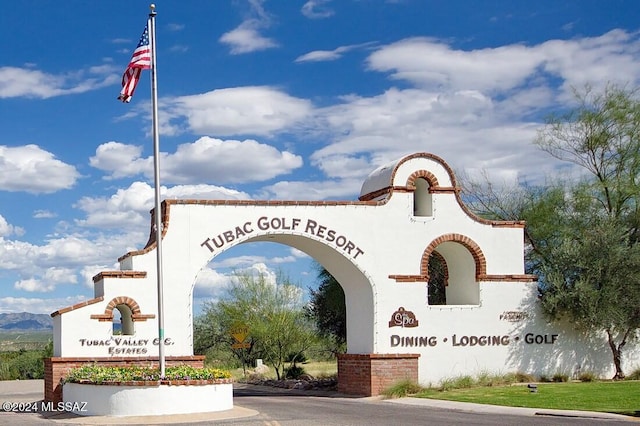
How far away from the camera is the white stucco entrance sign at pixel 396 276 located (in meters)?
27.7

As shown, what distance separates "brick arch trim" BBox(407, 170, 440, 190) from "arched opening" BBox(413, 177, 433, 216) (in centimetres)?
36

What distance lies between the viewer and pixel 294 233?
2928 cm

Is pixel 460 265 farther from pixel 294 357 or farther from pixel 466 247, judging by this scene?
pixel 294 357

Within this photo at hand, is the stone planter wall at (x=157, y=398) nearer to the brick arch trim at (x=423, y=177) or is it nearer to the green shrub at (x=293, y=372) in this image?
the brick arch trim at (x=423, y=177)

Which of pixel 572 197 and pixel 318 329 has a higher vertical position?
pixel 572 197

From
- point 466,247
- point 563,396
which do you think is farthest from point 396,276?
point 563,396

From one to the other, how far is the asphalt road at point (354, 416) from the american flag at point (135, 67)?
26.3 feet

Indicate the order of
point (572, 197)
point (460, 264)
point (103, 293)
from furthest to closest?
Result: 1. point (572, 197)
2. point (460, 264)
3. point (103, 293)

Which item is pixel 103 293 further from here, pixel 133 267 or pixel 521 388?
pixel 521 388

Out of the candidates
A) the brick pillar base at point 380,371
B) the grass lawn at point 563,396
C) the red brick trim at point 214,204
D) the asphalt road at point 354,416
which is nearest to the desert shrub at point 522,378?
the grass lawn at point 563,396

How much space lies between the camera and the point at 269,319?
45.3 meters

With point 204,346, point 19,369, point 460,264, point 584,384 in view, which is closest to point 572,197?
point 460,264

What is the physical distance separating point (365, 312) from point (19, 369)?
3038 centimetres

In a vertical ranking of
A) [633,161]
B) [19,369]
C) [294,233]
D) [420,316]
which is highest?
[633,161]
